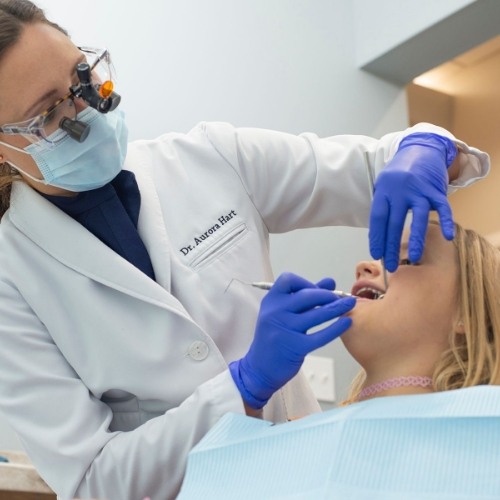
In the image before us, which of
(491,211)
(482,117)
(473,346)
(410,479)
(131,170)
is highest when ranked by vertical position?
(131,170)

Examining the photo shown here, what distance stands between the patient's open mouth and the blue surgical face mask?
0.55 metres

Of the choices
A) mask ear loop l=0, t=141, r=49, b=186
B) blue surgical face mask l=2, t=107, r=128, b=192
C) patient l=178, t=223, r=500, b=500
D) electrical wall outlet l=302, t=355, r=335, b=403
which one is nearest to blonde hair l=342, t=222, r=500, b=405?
patient l=178, t=223, r=500, b=500

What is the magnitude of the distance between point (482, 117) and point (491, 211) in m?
0.58

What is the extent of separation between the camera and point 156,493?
1356 mm

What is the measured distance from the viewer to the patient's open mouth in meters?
1.51

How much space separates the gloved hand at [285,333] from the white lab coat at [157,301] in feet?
0.15

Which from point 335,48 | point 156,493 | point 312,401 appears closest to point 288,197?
point 312,401

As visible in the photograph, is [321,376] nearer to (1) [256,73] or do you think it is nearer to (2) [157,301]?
(1) [256,73]

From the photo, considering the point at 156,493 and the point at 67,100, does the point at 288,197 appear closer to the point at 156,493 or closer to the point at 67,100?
the point at 67,100

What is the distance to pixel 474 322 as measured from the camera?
1411 millimetres

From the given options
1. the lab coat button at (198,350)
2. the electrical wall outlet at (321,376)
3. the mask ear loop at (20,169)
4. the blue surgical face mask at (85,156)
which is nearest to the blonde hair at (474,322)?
the lab coat button at (198,350)

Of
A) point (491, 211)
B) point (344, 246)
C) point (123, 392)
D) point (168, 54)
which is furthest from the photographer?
point (491, 211)

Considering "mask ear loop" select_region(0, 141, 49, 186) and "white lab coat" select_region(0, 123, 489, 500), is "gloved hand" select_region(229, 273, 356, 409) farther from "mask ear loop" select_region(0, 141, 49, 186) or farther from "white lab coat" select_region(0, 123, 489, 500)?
"mask ear loop" select_region(0, 141, 49, 186)

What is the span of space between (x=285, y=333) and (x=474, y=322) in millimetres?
390
